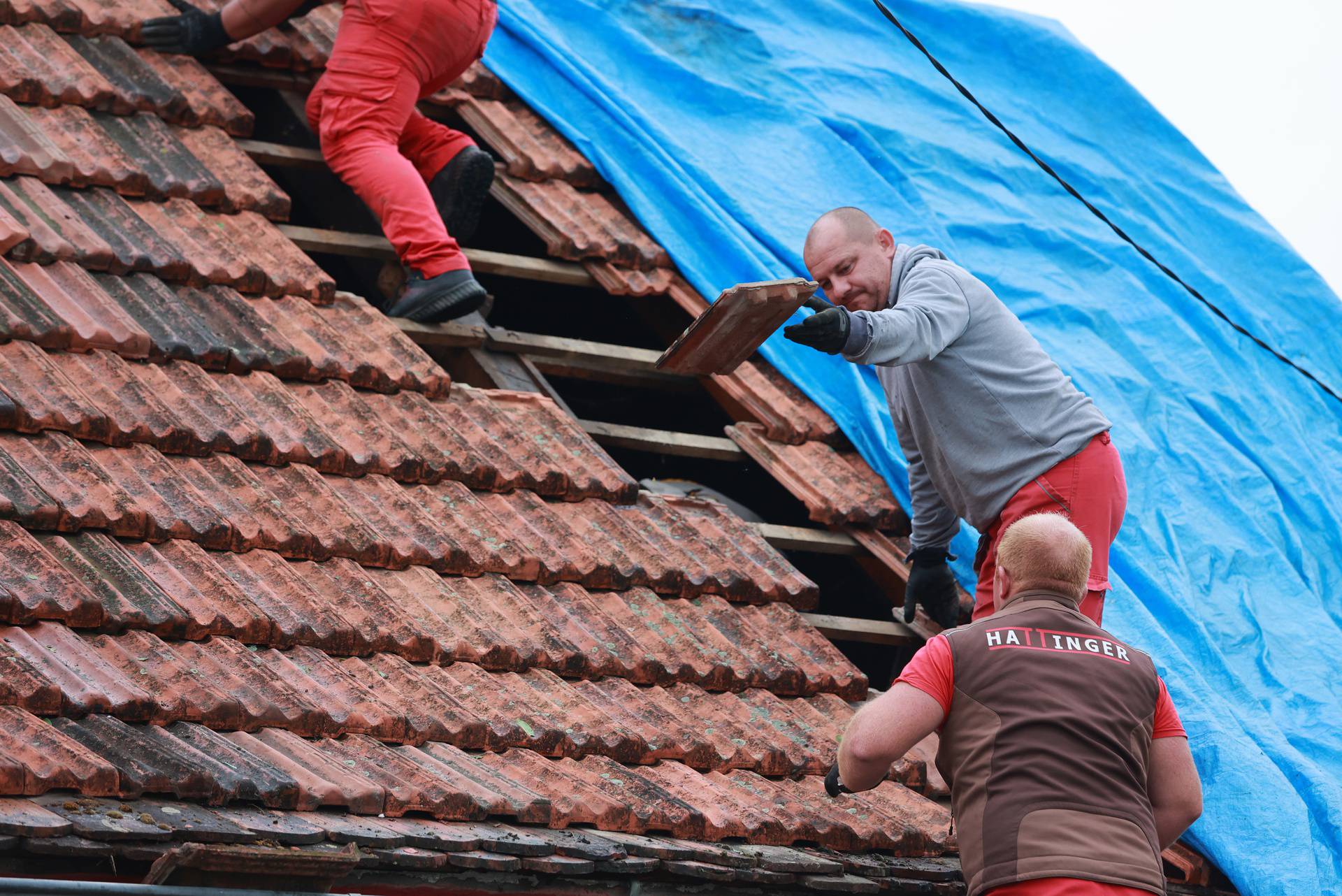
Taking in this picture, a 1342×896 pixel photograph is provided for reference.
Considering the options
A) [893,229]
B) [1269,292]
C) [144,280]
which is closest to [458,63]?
[144,280]

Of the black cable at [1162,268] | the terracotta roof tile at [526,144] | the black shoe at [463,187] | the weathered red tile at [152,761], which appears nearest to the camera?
the weathered red tile at [152,761]

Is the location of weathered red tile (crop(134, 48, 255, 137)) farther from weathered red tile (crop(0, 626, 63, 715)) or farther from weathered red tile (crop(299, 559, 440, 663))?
weathered red tile (crop(0, 626, 63, 715))

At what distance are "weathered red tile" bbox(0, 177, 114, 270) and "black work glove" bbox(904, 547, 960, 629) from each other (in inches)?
94.4

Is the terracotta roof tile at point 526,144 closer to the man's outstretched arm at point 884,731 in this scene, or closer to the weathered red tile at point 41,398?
the weathered red tile at point 41,398

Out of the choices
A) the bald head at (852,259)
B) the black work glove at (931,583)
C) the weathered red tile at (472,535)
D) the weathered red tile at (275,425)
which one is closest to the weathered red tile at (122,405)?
the weathered red tile at (275,425)

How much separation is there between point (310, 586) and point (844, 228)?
1.63 m

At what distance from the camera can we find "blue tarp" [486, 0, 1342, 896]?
462 cm

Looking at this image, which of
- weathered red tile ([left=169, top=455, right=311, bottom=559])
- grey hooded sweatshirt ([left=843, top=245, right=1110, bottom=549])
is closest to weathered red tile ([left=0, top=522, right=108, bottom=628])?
weathered red tile ([left=169, top=455, right=311, bottom=559])

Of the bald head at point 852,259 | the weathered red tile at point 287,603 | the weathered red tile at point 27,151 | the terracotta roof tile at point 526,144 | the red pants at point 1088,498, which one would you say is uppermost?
the bald head at point 852,259

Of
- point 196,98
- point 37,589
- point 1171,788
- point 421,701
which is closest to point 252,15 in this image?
point 196,98

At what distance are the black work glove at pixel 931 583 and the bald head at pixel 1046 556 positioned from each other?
4.59 feet

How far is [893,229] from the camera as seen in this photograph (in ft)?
18.9

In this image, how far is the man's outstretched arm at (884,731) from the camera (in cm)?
288

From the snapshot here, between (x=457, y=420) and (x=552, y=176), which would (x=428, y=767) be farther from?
(x=552, y=176)
